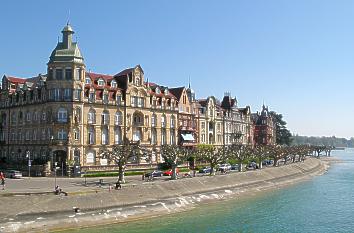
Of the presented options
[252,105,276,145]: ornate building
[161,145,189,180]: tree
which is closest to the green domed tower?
[161,145,189,180]: tree

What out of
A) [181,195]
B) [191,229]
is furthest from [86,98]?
[191,229]

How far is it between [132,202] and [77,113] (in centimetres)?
3346

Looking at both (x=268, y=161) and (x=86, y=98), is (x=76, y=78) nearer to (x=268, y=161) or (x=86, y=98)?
(x=86, y=98)

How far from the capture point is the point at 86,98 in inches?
3706

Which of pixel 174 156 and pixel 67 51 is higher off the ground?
pixel 67 51

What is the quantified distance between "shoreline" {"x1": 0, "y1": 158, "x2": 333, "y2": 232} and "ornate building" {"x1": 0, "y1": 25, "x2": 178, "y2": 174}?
24.5 meters

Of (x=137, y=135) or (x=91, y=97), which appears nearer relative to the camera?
(x=91, y=97)

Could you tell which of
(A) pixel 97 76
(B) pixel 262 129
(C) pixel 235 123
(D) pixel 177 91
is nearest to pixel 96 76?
(A) pixel 97 76

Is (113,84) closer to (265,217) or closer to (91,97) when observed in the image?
(91,97)

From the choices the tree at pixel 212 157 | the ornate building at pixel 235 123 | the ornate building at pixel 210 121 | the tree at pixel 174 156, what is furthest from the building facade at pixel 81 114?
the ornate building at pixel 235 123

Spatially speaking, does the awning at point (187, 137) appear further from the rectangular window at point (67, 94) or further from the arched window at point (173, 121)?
the rectangular window at point (67, 94)

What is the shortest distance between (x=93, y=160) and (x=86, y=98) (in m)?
13.4

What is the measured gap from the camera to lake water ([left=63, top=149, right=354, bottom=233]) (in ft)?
182

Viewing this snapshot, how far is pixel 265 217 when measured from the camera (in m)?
62.8
